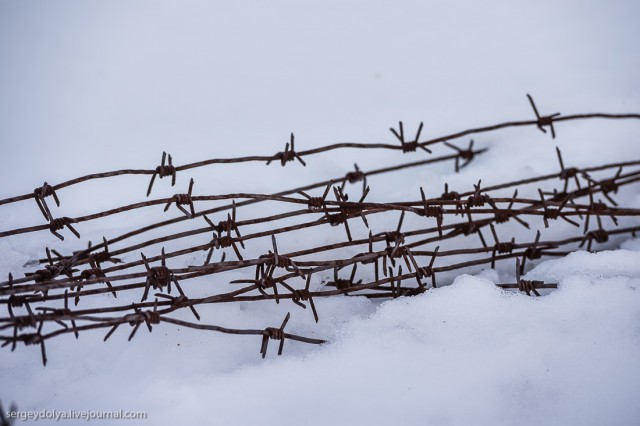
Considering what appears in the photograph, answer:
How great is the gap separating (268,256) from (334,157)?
1.07m

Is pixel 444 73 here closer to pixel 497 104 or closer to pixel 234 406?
pixel 497 104

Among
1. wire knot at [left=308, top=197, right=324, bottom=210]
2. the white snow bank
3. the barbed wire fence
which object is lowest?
the white snow bank

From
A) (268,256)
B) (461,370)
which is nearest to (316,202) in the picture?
(268,256)

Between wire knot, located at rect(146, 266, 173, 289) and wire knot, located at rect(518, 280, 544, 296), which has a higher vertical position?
wire knot, located at rect(146, 266, 173, 289)

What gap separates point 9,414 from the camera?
1.69 m

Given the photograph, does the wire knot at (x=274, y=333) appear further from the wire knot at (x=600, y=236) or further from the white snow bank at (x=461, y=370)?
the wire knot at (x=600, y=236)

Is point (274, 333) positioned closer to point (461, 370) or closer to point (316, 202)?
point (316, 202)

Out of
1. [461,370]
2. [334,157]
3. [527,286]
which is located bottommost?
[461,370]

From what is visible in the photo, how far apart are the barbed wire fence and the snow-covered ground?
81 millimetres

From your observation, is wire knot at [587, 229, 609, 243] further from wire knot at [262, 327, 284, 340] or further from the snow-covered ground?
wire knot at [262, 327, 284, 340]

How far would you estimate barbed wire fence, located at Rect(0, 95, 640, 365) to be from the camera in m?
1.75

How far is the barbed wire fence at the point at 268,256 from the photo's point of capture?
5.74 feet

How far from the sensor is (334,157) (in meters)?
2.79

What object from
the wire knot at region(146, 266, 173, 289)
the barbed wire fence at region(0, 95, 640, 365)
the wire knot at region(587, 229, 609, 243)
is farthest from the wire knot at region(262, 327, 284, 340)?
the wire knot at region(587, 229, 609, 243)
